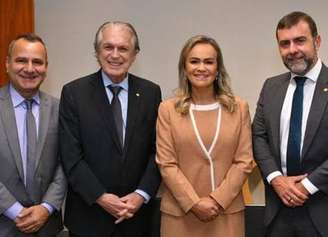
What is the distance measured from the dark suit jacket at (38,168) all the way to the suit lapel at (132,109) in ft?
1.31

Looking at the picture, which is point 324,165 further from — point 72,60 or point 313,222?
point 72,60

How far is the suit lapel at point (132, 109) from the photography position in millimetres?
2592

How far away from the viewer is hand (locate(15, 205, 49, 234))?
248 cm

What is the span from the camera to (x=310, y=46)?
100 inches

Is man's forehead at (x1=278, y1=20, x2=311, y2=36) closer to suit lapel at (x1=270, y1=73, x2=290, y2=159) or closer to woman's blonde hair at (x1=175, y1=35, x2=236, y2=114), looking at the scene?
suit lapel at (x1=270, y1=73, x2=290, y2=159)

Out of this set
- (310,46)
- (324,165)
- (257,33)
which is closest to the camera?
(324,165)

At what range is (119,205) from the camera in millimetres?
2508

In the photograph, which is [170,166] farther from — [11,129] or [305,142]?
[11,129]

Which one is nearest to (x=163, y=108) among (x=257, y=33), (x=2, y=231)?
(x=2, y=231)

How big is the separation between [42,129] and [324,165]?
1484 millimetres

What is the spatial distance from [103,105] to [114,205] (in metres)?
0.54

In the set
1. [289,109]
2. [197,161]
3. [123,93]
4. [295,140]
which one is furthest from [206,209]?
[123,93]

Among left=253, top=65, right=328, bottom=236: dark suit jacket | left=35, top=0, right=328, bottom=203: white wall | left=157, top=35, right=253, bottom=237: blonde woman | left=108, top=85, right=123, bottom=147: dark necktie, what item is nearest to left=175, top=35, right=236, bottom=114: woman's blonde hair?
left=157, top=35, right=253, bottom=237: blonde woman

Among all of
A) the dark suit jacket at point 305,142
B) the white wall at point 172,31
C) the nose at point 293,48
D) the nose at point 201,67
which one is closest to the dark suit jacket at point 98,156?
the nose at point 201,67
